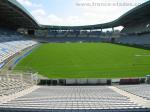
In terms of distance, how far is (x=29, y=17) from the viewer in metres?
67.7

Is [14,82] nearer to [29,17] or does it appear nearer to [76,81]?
[76,81]

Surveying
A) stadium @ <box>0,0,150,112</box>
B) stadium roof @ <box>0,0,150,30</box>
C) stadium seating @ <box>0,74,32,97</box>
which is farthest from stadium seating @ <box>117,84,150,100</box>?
stadium roof @ <box>0,0,150,30</box>

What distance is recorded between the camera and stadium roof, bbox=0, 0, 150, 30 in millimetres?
51050

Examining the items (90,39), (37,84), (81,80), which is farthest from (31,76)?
(90,39)

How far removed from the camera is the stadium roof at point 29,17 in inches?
2010

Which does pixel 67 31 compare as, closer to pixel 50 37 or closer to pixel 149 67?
pixel 50 37

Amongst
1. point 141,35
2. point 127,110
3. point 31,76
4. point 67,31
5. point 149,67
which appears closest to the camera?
point 127,110

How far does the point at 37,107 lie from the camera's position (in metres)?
11.3

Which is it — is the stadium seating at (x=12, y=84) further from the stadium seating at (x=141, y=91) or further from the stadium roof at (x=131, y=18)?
the stadium roof at (x=131, y=18)

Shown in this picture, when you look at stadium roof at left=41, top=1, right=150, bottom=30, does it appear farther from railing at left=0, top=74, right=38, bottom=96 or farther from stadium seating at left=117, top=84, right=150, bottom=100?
stadium seating at left=117, top=84, right=150, bottom=100

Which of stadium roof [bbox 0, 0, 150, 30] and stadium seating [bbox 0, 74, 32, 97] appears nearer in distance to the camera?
stadium seating [bbox 0, 74, 32, 97]

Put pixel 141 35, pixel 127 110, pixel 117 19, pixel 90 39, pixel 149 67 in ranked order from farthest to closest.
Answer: pixel 90 39
pixel 117 19
pixel 141 35
pixel 149 67
pixel 127 110

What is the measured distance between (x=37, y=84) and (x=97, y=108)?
16.2 m

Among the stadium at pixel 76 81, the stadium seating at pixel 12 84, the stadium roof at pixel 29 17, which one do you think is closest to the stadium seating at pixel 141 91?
the stadium at pixel 76 81
